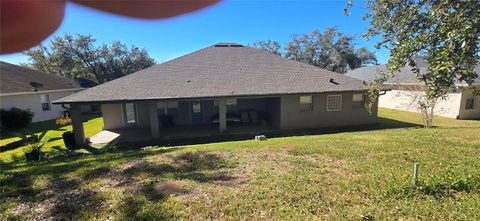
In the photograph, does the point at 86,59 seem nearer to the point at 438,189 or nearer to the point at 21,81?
the point at 21,81

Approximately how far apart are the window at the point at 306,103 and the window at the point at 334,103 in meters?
1.05

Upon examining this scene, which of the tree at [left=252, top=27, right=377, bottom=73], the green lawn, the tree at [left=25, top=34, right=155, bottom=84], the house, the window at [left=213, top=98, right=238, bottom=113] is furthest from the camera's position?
the tree at [left=252, top=27, right=377, bottom=73]

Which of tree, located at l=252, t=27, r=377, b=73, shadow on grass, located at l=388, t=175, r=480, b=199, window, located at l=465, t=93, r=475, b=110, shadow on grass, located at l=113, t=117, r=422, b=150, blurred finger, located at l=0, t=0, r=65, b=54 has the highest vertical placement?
tree, located at l=252, t=27, r=377, b=73

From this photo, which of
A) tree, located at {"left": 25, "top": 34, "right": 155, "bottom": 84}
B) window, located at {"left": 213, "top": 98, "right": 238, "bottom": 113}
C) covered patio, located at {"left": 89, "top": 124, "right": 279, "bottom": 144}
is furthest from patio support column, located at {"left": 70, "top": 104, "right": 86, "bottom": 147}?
tree, located at {"left": 25, "top": 34, "right": 155, "bottom": 84}

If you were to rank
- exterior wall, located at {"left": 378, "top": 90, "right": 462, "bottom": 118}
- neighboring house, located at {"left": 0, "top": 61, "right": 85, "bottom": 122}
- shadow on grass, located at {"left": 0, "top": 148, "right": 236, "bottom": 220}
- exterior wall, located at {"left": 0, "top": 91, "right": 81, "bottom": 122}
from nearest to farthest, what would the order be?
shadow on grass, located at {"left": 0, "top": 148, "right": 236, "bottom": 220}, exterior wall, located at {"left": 0, "top": 91, "right": 81, "bottom": 122}, neighboring house, located at {"left": 0, "top": 61, "right": 85, "bottom": 122}, exterior wall, located at {"left": 378, "top": 90, "right": 462, "bottom": 118}

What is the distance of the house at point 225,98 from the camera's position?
40.9 feet

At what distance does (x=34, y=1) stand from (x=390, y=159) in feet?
24.2

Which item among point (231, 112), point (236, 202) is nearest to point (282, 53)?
point (231, 112)

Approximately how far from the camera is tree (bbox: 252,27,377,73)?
40.4 m

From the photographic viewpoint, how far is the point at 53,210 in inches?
164

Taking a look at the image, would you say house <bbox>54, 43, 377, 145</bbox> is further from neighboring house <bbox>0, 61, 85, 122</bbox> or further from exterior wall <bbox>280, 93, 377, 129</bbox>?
neighboring house <bbox>0, 61, 85, 122</bbox>

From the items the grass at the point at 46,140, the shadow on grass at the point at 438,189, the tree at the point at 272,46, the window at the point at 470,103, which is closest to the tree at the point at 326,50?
the tree at the point at 272,46

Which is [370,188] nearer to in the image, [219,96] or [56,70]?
[219,96]

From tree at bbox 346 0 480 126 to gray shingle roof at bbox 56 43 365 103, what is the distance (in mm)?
6369
